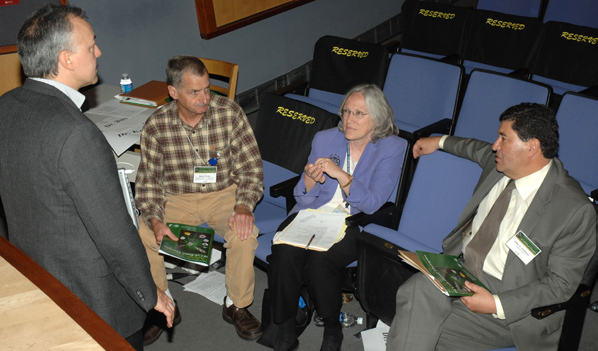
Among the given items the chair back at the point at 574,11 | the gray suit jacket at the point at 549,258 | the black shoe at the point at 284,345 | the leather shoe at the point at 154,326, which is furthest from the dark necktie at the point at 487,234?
the chair back at the point at 574,11

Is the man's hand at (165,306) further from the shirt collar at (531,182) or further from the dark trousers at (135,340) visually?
the shirt collar at (531,182)

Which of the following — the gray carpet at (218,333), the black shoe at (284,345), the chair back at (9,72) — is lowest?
the gray carpet at (218,333)

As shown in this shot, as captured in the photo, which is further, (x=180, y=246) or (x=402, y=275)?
(x=180, y=246)

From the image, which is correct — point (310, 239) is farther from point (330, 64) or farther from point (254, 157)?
point (330, 64)

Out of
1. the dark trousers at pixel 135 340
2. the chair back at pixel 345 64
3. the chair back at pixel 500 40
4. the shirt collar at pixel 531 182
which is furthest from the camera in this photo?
the chair back at pixel 500 40

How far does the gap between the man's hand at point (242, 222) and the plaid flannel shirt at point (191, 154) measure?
2.2 inches

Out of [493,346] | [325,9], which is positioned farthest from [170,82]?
[325,9]

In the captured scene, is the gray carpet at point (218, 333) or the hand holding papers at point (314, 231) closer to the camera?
the hand holding papers at point (314, 231)

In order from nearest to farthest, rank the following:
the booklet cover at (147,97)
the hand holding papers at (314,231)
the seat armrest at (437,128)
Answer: the hand holding papers at (314,231) < the seat armrest at (437,128) < the booklet cover at (147,97)

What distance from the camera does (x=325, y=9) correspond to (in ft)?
20.2

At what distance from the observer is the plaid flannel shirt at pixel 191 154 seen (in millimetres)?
3090

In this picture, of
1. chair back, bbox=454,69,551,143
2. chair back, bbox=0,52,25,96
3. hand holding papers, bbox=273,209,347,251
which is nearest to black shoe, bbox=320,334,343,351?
hand holding papers, bbox=273,209,347,251

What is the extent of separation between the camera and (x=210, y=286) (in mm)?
3432

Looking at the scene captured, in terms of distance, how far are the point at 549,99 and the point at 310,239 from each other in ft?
5.67
